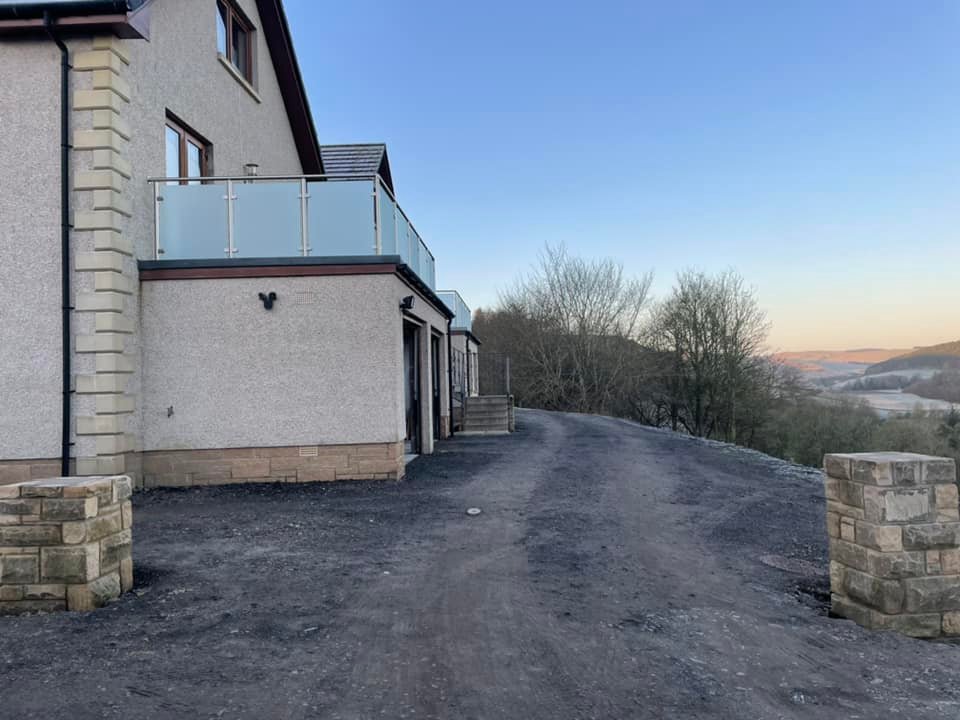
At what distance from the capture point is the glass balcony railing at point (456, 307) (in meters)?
21.8

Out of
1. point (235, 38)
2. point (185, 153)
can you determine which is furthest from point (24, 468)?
point (235, 38)

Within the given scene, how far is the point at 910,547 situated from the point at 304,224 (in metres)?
8.31

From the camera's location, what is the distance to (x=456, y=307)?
2275 centimetres

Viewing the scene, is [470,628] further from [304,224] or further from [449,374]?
[449,374]

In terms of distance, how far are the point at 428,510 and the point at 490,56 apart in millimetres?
15556

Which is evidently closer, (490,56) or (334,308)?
(334,308)

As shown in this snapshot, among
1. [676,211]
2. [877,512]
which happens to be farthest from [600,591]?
[676,211]

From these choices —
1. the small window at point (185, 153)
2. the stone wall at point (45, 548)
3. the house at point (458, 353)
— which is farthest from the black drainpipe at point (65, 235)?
the house at point (458, 353)

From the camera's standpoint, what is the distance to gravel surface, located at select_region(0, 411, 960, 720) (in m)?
3.25

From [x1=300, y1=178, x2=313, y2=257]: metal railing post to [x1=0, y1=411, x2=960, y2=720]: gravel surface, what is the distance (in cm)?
381

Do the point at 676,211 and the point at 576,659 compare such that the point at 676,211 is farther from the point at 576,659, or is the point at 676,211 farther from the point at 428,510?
the point at 576,659

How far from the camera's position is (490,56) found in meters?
19.4

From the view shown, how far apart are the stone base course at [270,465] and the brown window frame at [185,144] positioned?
4.08 metres

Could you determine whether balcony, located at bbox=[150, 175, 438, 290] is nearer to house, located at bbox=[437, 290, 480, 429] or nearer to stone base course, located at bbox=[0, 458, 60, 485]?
stone base course, located at bbox=[0, 458, 60, 485]
